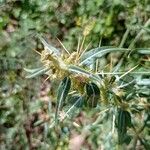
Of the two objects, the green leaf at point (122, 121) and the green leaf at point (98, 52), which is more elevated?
the green leaf at point (98, 52)

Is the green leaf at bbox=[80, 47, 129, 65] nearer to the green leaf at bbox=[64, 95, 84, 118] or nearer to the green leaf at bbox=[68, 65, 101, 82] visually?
the green leaf at bbox=[68, 65, 101, 82]

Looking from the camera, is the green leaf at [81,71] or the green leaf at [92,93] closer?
the green leaf at [81,71]

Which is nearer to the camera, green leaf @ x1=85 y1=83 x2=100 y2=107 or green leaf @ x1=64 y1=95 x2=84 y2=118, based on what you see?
green leaf @ x1=85 y1=83 x2=100 y2=107

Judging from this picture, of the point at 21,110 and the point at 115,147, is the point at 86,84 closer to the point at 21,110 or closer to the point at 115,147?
the point at 115,147

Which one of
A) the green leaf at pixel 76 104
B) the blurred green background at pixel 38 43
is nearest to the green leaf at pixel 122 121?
the green leaf at pixel 76 104

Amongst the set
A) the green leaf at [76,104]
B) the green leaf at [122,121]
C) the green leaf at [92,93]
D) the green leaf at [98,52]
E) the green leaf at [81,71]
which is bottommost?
the green leaf at [122,121]

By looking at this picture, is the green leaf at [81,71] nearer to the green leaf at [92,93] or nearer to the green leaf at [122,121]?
the green leaf at [92,93]

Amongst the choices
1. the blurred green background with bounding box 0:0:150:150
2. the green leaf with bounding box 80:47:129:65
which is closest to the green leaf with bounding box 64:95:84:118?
the green leaf with bounding box 80:47:129:65

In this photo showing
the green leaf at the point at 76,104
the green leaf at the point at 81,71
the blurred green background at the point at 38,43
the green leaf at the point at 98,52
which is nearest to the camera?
the green leaf at the point at 81,71

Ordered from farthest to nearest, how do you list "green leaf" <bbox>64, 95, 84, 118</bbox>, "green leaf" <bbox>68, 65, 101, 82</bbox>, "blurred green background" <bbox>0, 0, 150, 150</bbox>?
"blurred green background" <bbox>0, 0, 150, 150</bbox>, "green leaf" <bbox>64, 95, 84, 118</bbox>, "green leaf" <bbox>68, 65, 101, 82</bbox>
